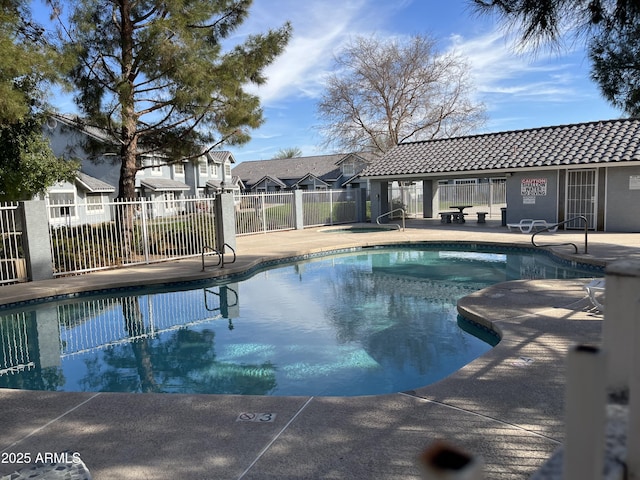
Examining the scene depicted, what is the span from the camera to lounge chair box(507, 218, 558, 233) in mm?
17641

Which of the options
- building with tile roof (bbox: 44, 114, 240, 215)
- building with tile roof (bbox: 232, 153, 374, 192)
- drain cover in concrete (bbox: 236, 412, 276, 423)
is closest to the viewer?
drain cover in concrete (bbox: 236, 412, 276, 423)

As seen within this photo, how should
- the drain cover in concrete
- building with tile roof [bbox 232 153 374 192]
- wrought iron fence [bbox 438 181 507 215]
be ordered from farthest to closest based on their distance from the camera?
building with tile roof [bbox 232 153 374 192], wrought iron fence [bbox 438 181 507 215], the drain cover in concrete

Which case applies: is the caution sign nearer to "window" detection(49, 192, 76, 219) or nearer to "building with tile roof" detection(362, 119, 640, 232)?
"building with tile roof" detection(362, 119, 640, 232)

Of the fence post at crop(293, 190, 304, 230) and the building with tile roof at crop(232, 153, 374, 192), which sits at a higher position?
the building with tile roof at crop(232, 153, 374, 192)

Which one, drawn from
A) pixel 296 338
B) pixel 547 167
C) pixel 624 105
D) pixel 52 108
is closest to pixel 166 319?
pixel 296 338

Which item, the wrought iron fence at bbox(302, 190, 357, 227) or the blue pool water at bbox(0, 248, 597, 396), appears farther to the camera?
the wrought iron fence at bbox(302, 190, 357, 227)

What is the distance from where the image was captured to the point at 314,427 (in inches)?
147

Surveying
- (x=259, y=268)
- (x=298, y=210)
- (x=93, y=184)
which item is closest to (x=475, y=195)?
(x=298, y=210)

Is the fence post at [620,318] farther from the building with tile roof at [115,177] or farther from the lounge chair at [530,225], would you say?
the lounge chair at [530,225]

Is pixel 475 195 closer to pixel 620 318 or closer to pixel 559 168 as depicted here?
pixel 559 168

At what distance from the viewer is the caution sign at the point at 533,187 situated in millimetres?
18406

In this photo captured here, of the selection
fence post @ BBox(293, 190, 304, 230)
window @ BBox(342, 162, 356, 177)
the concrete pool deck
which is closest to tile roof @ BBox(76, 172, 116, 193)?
fence post @ BBox(293, 190, 304, 230)

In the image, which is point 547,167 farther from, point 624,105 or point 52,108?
point 52,108

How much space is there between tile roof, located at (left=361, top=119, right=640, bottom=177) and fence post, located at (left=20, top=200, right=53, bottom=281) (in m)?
15.6
